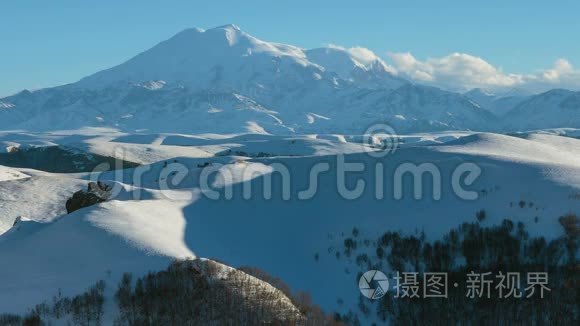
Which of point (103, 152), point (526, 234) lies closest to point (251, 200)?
point (526, 234)

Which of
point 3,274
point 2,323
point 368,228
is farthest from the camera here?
point 368,228

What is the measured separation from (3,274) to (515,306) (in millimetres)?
25490

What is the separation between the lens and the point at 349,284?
38.0 m

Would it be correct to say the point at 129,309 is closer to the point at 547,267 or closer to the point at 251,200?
the point at 547,267

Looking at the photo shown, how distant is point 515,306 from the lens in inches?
1277

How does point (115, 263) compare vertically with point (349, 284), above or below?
above

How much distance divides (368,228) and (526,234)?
416 inches

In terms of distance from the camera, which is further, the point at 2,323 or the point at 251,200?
the point at 251,200

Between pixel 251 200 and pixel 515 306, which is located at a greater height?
pixel 251 200

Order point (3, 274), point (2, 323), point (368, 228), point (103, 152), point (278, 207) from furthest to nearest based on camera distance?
point (103, 152)
point (278, 207)
point (368, 228)
point (3, 274)
point (2, 323)

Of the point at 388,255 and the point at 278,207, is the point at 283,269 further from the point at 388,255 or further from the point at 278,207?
the point at 278,207

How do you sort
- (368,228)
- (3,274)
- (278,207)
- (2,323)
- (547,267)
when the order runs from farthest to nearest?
(278,207), (368,228), (547,267), (3,274), (2,323)

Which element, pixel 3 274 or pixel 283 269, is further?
pixel 283 269

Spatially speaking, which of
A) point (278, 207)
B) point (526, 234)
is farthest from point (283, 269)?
point (526, 234)
